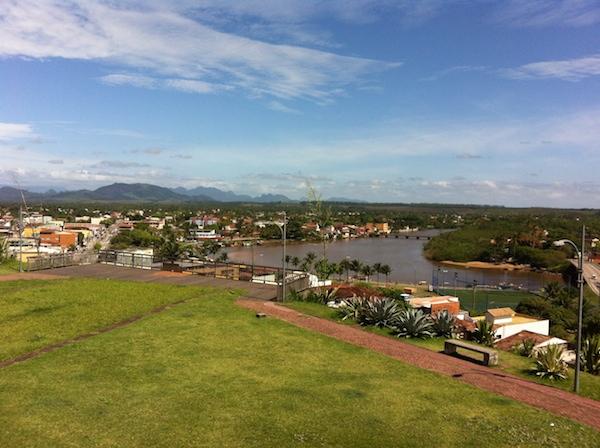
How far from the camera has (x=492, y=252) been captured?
3706 inches

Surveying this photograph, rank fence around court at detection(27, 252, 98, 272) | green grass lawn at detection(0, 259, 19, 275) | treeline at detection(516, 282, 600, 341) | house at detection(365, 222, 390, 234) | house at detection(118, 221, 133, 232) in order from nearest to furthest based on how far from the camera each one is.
A: 1. green grass lawn at detection(0, 259, 19, 275)
2. fence around court at detection(27, 252, 98, 272)
3. treeline at detection(516, 282, 600, 341)
4. house at detection(118, 221, 133, 232)
5. house at detection(365, 222, 390, 234)

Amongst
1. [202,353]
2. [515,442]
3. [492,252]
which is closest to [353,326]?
[202,353]

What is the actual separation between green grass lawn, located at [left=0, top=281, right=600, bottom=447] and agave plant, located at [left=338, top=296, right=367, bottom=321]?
2457mm

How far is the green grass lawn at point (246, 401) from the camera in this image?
539 centimetres

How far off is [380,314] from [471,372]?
3413mm

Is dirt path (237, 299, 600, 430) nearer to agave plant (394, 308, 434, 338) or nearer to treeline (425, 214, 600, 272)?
agave plant (394, 308, 434, 338)

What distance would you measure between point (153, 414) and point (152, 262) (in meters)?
15.9

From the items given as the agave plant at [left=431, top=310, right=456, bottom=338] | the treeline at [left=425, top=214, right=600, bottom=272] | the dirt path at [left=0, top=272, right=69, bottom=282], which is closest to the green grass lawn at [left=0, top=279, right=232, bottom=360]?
the dirt path at [left=0, top=272, right=69, bottom=282]

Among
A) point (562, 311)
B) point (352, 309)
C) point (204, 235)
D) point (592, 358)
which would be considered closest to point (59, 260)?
point (352, 309)

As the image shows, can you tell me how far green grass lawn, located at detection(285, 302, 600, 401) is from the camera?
25.7 ft

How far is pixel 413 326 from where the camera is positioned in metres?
10.6

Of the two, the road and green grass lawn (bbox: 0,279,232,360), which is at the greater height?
green grass lawn (bbox: 0,279,232,360)

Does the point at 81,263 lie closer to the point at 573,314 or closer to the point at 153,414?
the point at 153,414

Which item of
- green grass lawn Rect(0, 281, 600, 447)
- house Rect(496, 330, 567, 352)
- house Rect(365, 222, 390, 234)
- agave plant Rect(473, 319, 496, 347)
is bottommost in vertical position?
house Rect(365, 222, 390, 234)
